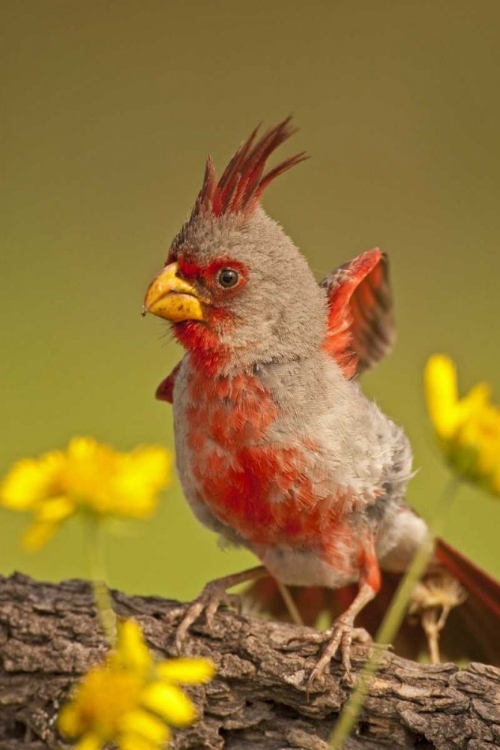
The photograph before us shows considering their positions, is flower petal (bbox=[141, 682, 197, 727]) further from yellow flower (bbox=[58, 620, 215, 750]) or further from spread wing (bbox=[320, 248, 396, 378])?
spread wing (bbox=[320, 248, 396, 378])

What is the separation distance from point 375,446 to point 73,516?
55.8 inches

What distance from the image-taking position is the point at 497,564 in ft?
17.0

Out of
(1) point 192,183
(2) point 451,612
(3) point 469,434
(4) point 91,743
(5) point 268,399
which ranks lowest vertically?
(4) point 91,743

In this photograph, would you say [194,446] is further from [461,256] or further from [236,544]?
[461,256]

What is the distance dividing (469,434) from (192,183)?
248 inches

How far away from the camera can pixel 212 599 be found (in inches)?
125

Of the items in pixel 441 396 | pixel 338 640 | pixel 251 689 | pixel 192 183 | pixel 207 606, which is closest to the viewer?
pixel 441 396

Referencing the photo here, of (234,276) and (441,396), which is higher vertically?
(234,276)

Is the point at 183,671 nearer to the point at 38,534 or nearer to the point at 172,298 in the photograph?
the point at 38,534

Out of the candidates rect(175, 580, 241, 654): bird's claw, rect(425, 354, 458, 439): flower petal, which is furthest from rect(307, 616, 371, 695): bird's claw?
rect(425, 354, 458, 439): flower petal

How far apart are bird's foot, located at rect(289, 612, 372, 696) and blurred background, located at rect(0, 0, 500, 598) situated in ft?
6.68

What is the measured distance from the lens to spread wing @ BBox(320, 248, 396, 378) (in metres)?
3.15

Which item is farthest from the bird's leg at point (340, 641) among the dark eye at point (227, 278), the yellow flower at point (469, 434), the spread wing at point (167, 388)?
the yellow flower at point (469, 434)

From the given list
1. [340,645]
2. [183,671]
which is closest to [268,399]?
[340,645]
